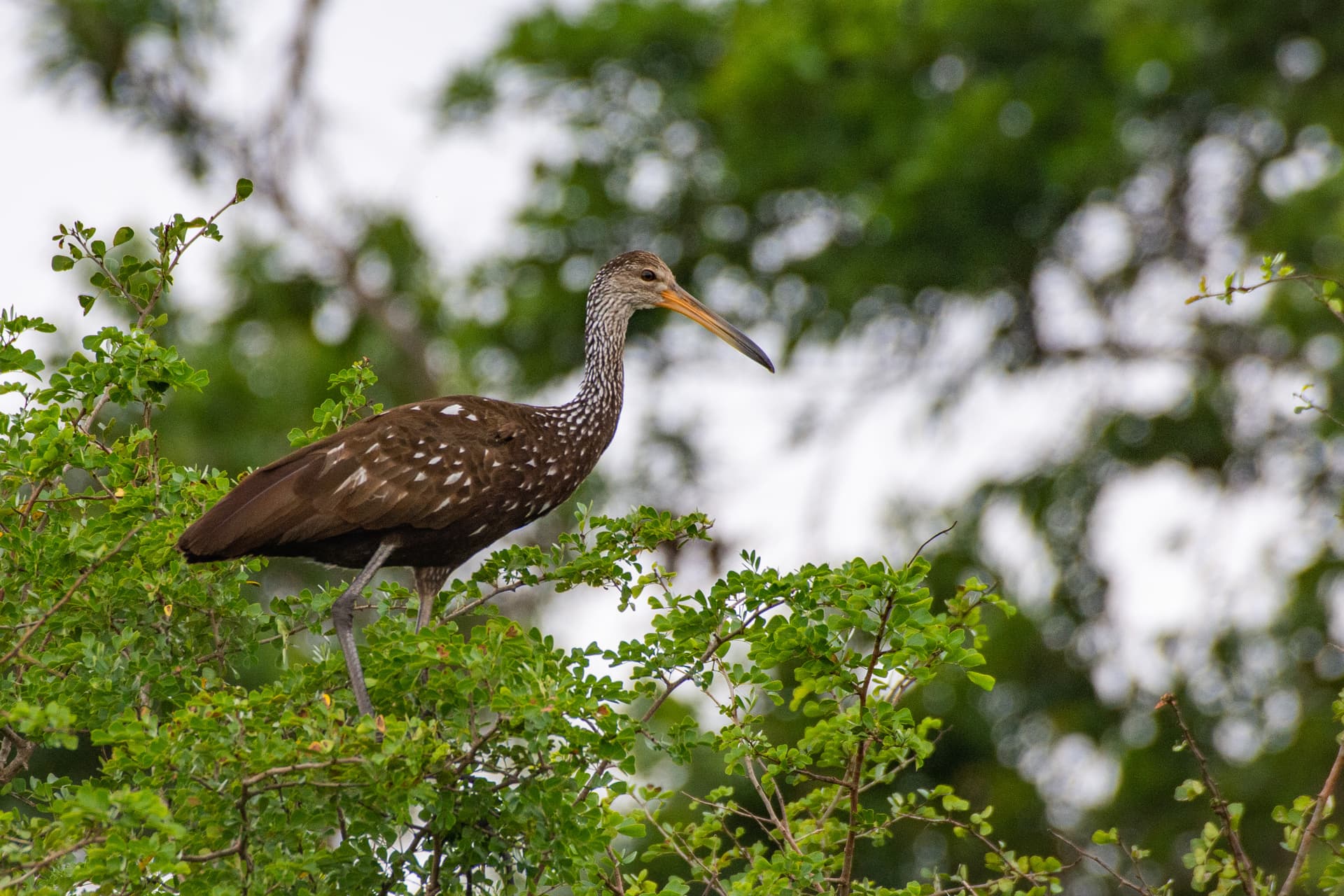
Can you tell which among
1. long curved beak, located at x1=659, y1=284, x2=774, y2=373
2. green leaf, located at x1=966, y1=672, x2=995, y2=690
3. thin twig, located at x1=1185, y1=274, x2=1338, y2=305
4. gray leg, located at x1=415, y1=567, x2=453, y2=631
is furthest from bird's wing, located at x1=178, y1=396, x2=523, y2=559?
thin twig, located at x1=1185, y1=274, x2=1338, y2=305

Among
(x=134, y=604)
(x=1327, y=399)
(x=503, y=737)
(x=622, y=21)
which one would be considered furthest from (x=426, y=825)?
(x=622, y=21)

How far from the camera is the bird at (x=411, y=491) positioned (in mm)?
5125

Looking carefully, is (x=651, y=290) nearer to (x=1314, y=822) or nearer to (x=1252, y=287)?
(x=1252, y=287)

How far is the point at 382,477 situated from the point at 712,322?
201cm

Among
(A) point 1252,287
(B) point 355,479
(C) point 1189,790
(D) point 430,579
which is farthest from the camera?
(D) point 430,579

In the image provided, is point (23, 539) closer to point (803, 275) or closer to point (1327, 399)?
point (1327, 399)

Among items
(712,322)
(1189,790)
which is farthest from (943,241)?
(1189,790)

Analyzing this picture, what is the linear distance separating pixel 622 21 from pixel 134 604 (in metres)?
13.1

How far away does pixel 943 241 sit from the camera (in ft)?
49.6

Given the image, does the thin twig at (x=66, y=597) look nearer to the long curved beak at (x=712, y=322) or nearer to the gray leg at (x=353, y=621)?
the gray leg at (x=353, y=621)

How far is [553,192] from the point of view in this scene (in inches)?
639

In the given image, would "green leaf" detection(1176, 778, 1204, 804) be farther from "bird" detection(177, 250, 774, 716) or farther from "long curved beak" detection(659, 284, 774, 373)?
"long curved beak" detection(659, 284, 774, 373)

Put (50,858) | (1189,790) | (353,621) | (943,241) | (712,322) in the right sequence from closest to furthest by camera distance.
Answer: (50,858) < (1189,790) < (353,621) < (712,322) < (943,241)

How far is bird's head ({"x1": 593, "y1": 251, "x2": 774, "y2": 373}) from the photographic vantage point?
23.1 ft
